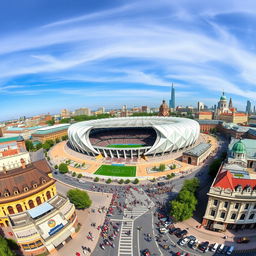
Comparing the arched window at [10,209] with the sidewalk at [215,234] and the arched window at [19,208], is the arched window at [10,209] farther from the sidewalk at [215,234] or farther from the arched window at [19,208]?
the sidewalk at [215,234]

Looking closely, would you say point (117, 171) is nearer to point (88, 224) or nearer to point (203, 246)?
point (88, 224)

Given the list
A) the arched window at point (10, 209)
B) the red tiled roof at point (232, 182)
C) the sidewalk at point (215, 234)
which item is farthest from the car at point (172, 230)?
the arched window at point (10, 209)

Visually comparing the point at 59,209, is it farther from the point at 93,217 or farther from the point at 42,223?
the point at 93,217

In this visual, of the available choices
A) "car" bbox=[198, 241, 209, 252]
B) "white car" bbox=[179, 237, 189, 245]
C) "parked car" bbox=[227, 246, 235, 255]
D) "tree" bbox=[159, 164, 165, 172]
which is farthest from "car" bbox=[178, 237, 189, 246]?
"tree" bbox=[159, 164, 165, 172]

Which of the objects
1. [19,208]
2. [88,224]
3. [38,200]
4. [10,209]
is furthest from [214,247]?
[10,209]

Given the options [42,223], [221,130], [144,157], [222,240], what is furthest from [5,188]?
[221,130]

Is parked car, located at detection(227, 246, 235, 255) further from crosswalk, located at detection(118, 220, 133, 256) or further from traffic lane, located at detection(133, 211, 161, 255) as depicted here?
crosswalk, located at detection(118, 220, 133, 256)

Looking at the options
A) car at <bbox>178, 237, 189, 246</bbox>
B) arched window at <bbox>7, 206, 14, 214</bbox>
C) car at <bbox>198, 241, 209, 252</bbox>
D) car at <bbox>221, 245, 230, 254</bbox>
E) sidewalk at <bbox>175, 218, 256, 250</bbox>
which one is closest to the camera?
car at <bbox>221, 245, 230, 254</bbox>
